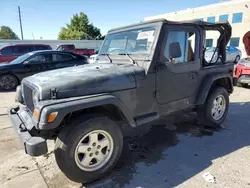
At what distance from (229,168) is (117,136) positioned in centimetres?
167

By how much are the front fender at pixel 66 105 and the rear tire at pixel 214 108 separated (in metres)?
2.27

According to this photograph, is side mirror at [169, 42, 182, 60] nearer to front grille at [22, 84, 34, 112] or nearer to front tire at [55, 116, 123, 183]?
front tire at [55, 116, 123, 183]

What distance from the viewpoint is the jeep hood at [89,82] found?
97.7 inches

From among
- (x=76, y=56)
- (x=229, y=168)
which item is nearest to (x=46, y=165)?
(x=229, y=168)

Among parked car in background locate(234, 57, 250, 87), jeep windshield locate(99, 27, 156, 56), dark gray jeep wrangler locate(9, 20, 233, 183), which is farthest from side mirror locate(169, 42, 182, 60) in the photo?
parked car in background locate(234, 57, 250, 87)

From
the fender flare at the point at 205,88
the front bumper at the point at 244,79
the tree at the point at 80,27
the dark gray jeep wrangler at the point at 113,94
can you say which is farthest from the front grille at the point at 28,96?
the tree at the point at 80,27

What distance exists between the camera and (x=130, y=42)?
3494 mm

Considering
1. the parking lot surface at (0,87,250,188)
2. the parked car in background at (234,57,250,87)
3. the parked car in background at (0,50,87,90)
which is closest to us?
the parking lot surface at (0,87,250,188)

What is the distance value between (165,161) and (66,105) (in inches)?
70.7

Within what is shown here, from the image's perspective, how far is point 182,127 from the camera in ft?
14.7

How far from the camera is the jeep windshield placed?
320 cm

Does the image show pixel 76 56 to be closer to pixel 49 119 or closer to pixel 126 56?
pixel 126 56

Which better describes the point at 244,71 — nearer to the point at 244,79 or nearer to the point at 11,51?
the point at 244,79

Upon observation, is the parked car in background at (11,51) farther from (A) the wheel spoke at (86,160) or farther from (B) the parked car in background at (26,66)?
(A) the wheel spoke at (86,160)
